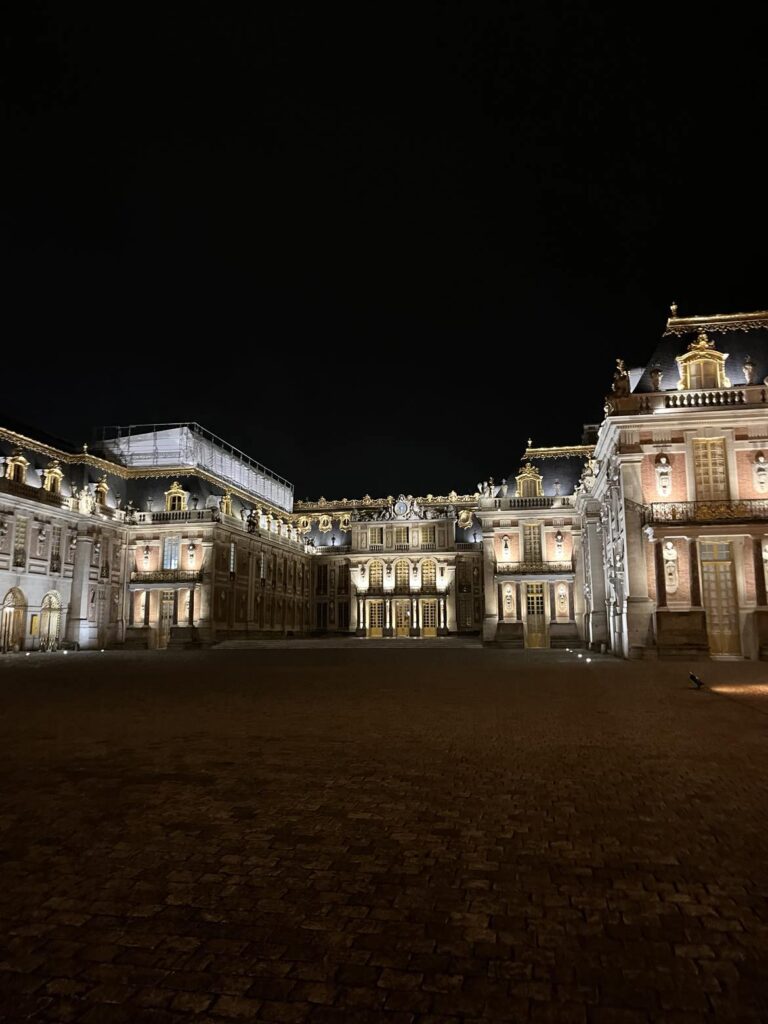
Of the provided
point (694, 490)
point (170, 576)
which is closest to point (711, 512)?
point (694, 490)

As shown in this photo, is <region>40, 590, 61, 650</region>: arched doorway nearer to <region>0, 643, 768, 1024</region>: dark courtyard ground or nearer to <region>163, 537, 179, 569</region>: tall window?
<region>163, 537, 179, 569</region>: tall window

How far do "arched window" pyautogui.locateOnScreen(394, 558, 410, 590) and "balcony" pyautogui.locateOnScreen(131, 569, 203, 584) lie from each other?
21943 millimetres

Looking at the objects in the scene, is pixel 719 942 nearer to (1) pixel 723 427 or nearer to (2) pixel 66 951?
(2) pixel 66 951

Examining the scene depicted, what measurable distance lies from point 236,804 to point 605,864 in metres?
3.36

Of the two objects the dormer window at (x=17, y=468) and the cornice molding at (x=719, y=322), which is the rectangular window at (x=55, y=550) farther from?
the cornice molding at (x=719, y=322)

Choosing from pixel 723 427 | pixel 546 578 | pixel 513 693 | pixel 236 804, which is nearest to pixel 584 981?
pixel 236 804

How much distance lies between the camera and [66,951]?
3754 millimetres

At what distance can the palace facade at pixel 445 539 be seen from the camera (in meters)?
28.5

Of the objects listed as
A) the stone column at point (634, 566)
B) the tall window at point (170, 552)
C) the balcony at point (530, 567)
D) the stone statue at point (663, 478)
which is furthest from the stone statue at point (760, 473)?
the tall window at point (170, 552)

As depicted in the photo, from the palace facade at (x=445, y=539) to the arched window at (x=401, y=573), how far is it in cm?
19

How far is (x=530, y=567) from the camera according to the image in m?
49.9

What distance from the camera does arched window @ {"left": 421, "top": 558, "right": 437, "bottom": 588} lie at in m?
67.0

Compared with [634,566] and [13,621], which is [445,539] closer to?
[13,621]

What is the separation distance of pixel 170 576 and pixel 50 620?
29.1 feet
